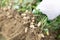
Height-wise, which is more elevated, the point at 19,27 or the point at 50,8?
the point at 50,8

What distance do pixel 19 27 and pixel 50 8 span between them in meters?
0.36

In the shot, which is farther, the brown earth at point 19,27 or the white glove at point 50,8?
the white glove at point 50,8

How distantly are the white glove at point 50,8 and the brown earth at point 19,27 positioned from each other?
13 cm

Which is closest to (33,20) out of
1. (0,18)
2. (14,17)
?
(14,17)

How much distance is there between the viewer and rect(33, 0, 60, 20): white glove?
187cm

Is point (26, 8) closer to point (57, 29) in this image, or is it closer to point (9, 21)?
point (9, 21)

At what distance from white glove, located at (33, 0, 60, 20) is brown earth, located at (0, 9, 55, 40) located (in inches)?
5.1

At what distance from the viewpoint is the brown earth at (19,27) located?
1.74 metres

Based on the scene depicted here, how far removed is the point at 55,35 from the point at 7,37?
17.5 inches

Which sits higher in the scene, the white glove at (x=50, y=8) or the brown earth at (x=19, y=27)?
the white glove at (x=50, y=8)

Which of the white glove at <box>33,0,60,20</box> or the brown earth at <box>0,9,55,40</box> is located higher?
the white glove at <box>33,0,60,20</box>

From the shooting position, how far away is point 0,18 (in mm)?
1940

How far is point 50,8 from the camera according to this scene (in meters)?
1.89

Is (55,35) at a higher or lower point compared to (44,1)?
lower
